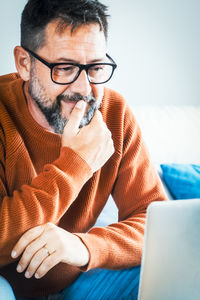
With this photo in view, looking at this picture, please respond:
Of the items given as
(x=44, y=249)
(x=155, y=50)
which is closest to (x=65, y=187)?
(x=44, y=249)

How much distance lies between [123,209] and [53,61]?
0.54 m

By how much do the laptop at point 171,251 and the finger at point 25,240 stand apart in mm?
325

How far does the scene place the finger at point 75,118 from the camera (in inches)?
41.7

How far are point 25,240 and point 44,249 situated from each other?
0.18 feet

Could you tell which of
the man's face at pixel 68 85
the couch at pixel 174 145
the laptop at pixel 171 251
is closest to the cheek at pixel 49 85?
the man's face at pixel 68 85

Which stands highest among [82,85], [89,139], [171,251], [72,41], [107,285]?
[72,41]

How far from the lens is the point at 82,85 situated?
3.44 feet

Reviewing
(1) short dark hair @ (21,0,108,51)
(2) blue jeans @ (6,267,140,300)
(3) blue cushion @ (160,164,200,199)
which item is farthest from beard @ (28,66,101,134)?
(3) blue cushion @ (160,164,200,199)

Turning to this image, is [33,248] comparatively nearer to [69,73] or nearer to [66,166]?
[66,166]

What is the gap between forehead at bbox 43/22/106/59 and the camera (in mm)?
1006

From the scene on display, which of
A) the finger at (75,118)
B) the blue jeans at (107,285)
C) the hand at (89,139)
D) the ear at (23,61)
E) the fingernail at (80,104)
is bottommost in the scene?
→ the blue jeans at (107,285)

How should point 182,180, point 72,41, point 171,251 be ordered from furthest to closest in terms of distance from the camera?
point 182,180, point 72,41, point 171,251

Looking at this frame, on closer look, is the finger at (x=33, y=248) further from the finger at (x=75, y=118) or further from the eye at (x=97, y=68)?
the eye at (x=97, y=68)

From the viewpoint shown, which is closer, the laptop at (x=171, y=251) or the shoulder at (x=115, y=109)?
the laptop at (x=171, y=251)
